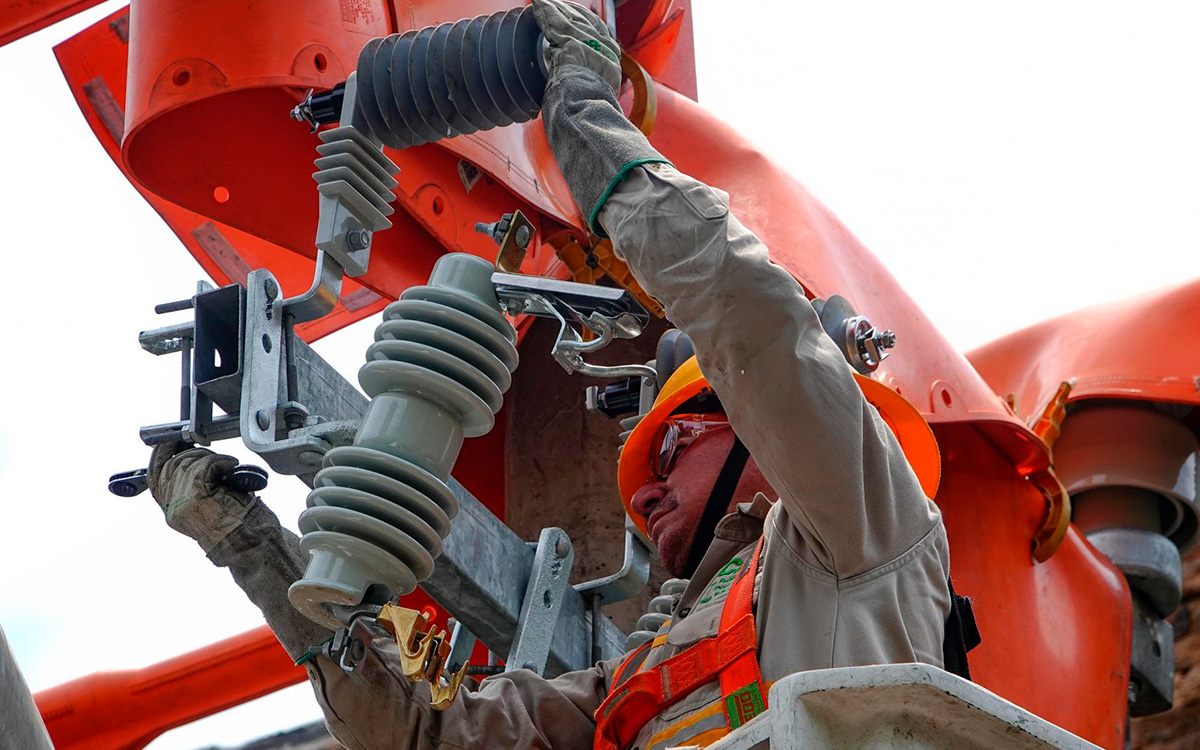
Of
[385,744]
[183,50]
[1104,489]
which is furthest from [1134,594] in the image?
[183,50]

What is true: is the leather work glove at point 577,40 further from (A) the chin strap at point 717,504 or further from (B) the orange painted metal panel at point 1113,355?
(B) the orange painted metal panel at point 1113,355

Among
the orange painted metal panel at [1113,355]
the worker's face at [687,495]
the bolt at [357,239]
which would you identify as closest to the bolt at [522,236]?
the bolt at [357,239]

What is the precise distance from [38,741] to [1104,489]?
4282 millimetres

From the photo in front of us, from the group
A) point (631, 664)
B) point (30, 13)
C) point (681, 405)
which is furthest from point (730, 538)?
point (30, 13)

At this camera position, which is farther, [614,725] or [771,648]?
[614,725]

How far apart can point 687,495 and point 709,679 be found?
1.90 ft

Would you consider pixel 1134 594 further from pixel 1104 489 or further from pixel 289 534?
pixel 289 534

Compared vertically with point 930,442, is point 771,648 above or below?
below

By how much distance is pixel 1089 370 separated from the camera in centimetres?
542

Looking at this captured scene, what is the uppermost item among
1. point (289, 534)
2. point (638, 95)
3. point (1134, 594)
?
point (638, 95)

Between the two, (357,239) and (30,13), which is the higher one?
(30,13)

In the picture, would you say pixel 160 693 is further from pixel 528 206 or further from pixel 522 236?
pixel 522 236

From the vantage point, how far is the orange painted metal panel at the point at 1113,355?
5203mm

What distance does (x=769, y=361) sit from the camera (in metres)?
2.30
